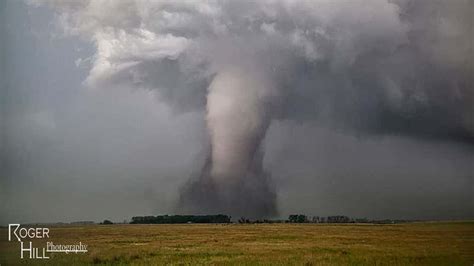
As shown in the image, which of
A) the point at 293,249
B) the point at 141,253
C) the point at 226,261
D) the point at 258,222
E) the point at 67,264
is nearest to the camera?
the point at 67,264

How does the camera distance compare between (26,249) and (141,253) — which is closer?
(26,249)

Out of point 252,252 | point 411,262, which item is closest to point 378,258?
point 411,262

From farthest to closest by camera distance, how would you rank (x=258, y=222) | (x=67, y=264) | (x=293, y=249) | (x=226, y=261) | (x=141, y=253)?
(x=258, y=222) < (x=293, y=249) < (x=141, y=253) < (x=226, y=261) < (x=67, y=264)

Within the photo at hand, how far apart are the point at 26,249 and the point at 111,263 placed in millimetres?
2276

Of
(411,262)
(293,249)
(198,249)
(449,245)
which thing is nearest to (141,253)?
(198,249)

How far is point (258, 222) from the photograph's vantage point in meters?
53.8

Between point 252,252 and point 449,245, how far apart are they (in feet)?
19.6

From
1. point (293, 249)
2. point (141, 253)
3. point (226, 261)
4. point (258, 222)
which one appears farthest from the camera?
point (258, 222)

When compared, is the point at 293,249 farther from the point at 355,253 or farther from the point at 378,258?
the point at 378,258

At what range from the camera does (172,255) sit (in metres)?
14.0

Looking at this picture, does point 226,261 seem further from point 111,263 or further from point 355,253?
point 355,253

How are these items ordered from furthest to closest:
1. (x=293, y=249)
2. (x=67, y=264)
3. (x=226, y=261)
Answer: (x=293, y=249), (x=226, y=261), (x=67, y=264)

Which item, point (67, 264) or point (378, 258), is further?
point (378, 258)

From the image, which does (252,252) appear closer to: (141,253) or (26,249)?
(141,253)
